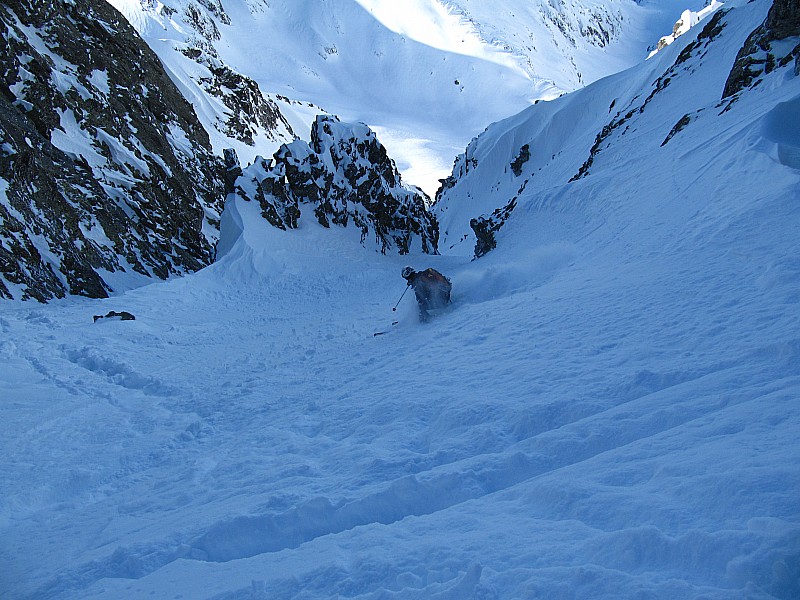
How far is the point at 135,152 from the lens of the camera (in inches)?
943

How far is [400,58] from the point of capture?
311 ft

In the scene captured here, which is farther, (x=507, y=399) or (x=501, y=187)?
(x=501, y=187)

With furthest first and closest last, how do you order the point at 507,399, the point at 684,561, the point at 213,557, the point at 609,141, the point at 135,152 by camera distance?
1. the point at 135,152
2. the point at 609,141
3. the point at 507,399
4. the point at 213,557
5. the point at 684,561

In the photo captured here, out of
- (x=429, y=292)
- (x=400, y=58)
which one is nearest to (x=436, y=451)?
(x=429, y=292)

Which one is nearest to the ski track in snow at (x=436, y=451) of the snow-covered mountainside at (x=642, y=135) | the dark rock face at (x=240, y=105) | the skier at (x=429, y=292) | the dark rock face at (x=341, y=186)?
the skier at (x=429, y=292)

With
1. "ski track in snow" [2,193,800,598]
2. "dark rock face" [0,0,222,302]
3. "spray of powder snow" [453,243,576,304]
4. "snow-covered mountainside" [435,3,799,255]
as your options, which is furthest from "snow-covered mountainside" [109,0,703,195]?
"ski track in snow" [2,193,800,598]

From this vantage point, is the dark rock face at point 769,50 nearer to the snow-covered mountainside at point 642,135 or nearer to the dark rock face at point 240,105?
the snow-covered mountainside at point 642,135

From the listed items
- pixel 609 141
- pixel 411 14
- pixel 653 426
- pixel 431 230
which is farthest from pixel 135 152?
pixel 411 14

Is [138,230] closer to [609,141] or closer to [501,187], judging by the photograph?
[609,141]

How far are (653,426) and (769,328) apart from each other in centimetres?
165

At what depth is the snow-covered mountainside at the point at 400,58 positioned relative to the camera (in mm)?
71875

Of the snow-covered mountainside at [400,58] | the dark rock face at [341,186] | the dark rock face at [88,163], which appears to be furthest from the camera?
the snow-covered mountainside at [400,58]

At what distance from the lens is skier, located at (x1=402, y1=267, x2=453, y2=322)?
10852mm

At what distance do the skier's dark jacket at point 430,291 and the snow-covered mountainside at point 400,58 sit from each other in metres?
43.3
